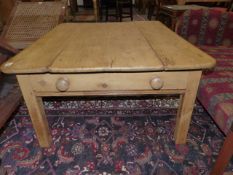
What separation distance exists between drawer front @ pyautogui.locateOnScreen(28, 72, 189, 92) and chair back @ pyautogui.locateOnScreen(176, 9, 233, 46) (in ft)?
2.92

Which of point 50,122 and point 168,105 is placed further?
point 168,105

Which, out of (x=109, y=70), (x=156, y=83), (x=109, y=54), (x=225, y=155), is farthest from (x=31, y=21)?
(x=225, y=155)

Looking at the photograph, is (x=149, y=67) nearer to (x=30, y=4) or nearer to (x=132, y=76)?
(x=132, y=76)

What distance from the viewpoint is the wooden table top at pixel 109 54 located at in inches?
34.1

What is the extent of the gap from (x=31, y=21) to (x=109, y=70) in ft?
6.81

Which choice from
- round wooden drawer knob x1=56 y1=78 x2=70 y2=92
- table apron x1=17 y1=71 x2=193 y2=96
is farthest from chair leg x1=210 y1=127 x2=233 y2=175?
round wooden drawer knob x1=56 y1=78 x2=70 y2=92

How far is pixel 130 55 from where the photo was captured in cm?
99

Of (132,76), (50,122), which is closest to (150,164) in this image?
(132,76)

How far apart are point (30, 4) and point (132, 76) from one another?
238 cm

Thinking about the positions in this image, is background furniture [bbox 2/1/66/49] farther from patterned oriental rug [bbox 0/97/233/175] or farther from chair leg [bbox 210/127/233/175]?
chair leg [bbox 210/127/233/175]

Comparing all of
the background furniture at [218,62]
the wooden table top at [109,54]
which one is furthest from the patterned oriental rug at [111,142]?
the wooden table top at [109,54]

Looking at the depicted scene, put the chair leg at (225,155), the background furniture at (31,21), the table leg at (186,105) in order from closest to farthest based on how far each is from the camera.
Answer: the chair leg at (225,155) < the table leg at (186,105) < the background furniture at (31,21)

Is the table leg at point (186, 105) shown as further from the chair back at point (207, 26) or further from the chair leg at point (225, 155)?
the chair back at point (207, 26)

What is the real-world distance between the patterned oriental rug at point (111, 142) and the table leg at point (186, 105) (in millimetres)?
102
